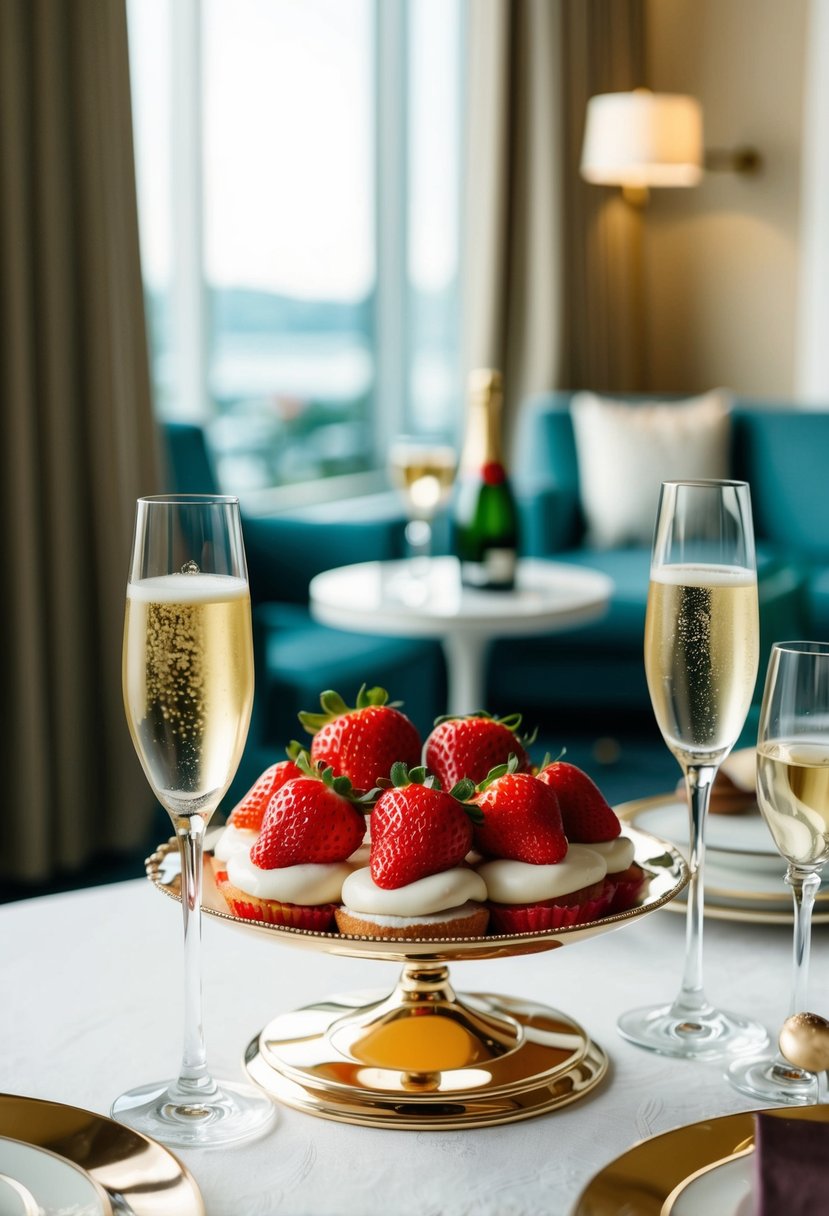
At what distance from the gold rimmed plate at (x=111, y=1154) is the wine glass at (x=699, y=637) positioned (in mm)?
311

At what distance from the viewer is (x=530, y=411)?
4.90 m

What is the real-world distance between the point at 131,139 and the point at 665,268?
3.44m

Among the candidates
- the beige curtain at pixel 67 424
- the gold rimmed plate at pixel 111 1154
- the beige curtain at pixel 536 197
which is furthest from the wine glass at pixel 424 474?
the gold rimmed plate at pixel 111 1154

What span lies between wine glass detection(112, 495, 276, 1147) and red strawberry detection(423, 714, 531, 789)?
0.52ft

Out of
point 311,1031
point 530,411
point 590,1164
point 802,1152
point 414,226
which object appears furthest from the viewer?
point 414,226

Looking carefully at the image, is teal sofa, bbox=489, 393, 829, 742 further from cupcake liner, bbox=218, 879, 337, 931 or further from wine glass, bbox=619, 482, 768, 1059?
cupcake liner, bbox=218, 879, 337, 931

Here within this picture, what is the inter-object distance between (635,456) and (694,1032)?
3873 mm

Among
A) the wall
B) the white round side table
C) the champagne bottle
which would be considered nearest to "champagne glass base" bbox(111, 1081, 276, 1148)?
the white round side table

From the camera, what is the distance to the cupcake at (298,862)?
74 centimetres

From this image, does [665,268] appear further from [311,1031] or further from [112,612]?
[311,1031]

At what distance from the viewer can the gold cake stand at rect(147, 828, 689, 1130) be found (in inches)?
28.5

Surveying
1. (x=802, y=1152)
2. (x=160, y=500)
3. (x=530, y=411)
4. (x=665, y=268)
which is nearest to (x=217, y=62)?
(x=530, y=411)

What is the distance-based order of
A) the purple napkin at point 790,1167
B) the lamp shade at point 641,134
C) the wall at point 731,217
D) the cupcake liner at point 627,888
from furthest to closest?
the wall at point 731,217 → the lamp shade at point 641,134 → the cupcake liner at point 627,888 → the purple napkin at point 790,1167

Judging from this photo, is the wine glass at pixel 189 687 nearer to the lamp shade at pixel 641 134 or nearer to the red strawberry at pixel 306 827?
the red strawberry at pixel 306 827
